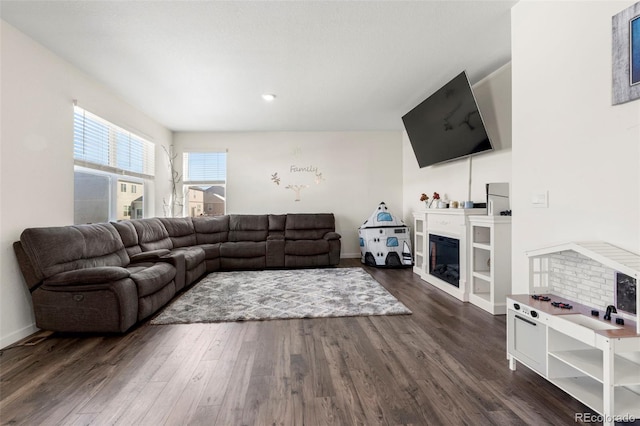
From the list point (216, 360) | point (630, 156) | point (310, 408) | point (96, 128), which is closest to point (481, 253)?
point (630, 156)

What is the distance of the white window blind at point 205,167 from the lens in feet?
18.8

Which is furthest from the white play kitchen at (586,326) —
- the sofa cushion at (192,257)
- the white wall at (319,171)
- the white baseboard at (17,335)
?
the white wall at (319,171)

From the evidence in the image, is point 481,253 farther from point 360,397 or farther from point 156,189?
point 156,189

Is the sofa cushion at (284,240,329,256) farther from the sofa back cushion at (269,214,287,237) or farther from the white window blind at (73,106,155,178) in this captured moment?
the white window blind at (73,106,155,178)

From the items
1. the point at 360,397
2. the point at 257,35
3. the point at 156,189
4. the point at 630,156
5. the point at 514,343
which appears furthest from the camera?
the point at 156,189

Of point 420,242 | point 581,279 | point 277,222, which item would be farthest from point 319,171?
point 581,279

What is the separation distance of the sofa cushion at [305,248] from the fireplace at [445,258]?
5.74 ft

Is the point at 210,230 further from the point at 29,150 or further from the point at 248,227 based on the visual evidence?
the point at 29,150

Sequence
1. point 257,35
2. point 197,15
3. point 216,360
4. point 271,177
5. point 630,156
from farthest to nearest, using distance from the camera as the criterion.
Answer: point 271,177 < point 257,35 < point 197,15 < point 216,360 < point 630,156

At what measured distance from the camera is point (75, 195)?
10.2 ft

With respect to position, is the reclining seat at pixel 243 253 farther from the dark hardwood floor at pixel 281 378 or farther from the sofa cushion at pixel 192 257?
the dark hardwood floor at pixel 281 378

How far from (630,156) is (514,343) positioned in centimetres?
120

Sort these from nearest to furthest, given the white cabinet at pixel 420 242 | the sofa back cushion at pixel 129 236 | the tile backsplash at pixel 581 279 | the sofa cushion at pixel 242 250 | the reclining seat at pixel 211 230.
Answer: the tile backsplash at pixel 581 279
the sofa back cushion at pixel 129 236
the white cabinet at pixel 420 242
the sofa cushion at pixel 242 250
the reclining seat at pixel 211 230

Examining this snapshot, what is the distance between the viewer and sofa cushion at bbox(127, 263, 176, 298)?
2572mm
